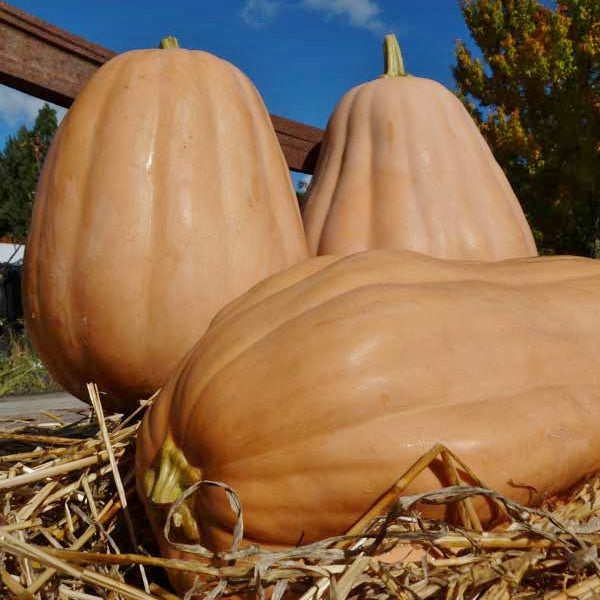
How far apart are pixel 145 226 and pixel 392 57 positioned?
1.06m

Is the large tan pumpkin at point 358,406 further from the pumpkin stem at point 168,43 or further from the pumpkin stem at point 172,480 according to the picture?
the pumpkin stem at point 168,43

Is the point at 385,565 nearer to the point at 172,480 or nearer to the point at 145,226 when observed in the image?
the point at 172,480

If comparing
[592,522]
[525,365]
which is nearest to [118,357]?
[525,365]

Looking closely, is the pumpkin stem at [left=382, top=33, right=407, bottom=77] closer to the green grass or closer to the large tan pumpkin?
the large tan pumpkin

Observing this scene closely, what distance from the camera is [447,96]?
2.01m

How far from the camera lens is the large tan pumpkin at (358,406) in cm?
94

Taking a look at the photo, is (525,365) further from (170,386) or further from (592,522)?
(170,386)

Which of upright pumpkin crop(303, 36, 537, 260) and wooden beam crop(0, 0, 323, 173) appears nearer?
upright pumpkin crop(303, 36, 537, 260)

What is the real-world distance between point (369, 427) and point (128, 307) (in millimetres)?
683

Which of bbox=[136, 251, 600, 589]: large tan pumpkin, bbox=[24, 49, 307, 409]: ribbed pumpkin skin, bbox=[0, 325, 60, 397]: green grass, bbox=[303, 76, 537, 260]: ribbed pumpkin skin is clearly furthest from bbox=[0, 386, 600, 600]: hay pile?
bbox=[0, 325, 60, 397]: green grass

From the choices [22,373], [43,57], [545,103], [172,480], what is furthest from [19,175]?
[172,480]

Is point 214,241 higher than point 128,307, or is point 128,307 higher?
point 214,241

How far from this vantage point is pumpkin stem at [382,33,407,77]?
2.17m

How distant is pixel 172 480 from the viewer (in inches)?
39.1
